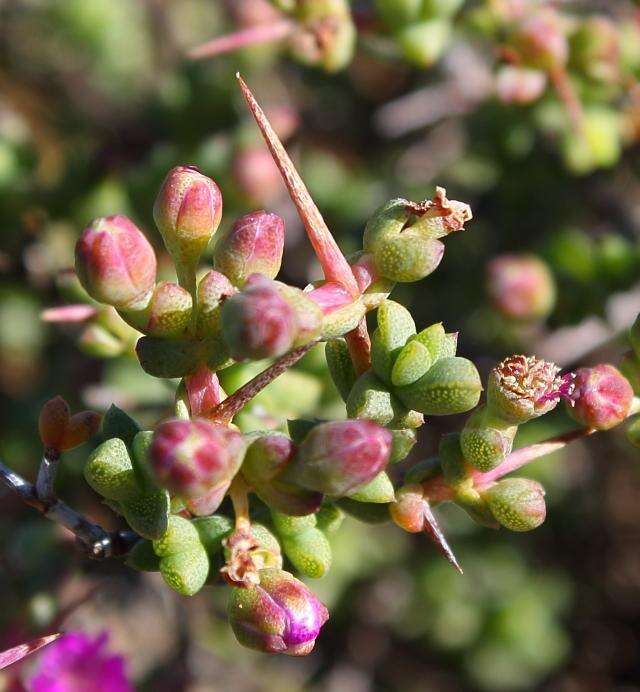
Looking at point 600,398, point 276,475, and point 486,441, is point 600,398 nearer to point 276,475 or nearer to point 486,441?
point 486,441

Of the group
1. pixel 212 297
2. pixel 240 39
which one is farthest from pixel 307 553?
pixel 240 39

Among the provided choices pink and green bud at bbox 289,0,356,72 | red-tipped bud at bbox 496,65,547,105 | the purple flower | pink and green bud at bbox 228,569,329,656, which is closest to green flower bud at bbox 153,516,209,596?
pink and green bud at bbox 228,569,329,656

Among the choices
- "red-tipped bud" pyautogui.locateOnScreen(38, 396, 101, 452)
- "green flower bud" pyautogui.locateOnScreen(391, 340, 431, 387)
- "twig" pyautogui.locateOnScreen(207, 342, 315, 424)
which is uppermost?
"twig" pyautogui.locateOnScreen(207, 342, 315, 424)

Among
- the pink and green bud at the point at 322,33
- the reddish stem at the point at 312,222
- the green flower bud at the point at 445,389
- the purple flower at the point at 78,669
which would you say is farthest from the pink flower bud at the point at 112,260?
the pink and green bud at the point at 322,33

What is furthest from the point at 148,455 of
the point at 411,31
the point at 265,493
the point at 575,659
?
the point at 575,659

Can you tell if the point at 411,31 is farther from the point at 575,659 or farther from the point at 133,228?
the point at 575,659

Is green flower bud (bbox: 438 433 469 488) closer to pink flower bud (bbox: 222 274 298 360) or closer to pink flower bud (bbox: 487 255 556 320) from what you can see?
pink flower bud (bbox: 222 274 298 360)
